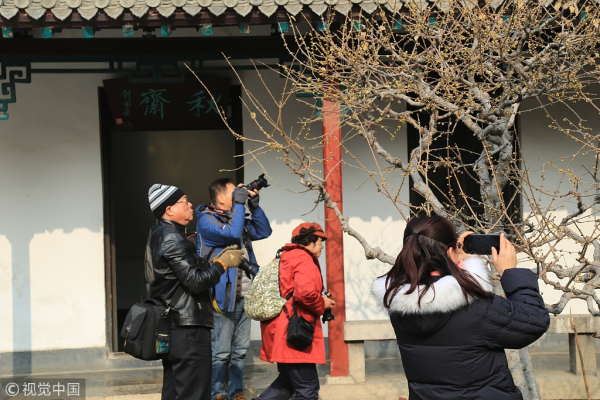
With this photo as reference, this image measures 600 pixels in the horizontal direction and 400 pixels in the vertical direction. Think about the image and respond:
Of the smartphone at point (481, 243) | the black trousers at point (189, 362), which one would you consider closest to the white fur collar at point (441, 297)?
the smartphone at point (481, 243)

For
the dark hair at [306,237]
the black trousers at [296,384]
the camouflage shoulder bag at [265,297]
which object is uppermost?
the dark hair at [306,237]

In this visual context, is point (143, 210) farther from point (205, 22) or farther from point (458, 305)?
point (458, 305)

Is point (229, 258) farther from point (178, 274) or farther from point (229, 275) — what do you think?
point (229, 275)

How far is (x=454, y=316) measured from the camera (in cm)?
235

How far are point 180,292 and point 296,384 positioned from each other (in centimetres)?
104

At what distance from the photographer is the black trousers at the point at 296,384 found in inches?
170

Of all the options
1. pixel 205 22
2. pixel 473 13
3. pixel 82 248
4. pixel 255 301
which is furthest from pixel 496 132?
pixel 82 248

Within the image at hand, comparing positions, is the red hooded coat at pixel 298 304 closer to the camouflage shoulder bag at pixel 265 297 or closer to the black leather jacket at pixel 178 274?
the camouflage shoulder bag at pixel 265 297

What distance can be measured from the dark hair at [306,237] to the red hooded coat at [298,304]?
0.21ft

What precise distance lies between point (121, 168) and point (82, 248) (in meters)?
5.04

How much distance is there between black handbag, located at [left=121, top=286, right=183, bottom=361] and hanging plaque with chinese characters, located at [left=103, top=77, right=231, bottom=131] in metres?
3.09

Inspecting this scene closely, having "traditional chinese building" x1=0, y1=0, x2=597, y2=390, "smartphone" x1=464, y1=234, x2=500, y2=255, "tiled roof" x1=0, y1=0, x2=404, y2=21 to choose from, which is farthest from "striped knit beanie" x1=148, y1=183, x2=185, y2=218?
"traditional chinese building" x1=0, y1=0, x2=597, y2=390

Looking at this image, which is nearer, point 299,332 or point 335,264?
point 299,332

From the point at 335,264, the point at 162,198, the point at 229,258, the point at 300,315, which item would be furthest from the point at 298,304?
the point at 335,264
